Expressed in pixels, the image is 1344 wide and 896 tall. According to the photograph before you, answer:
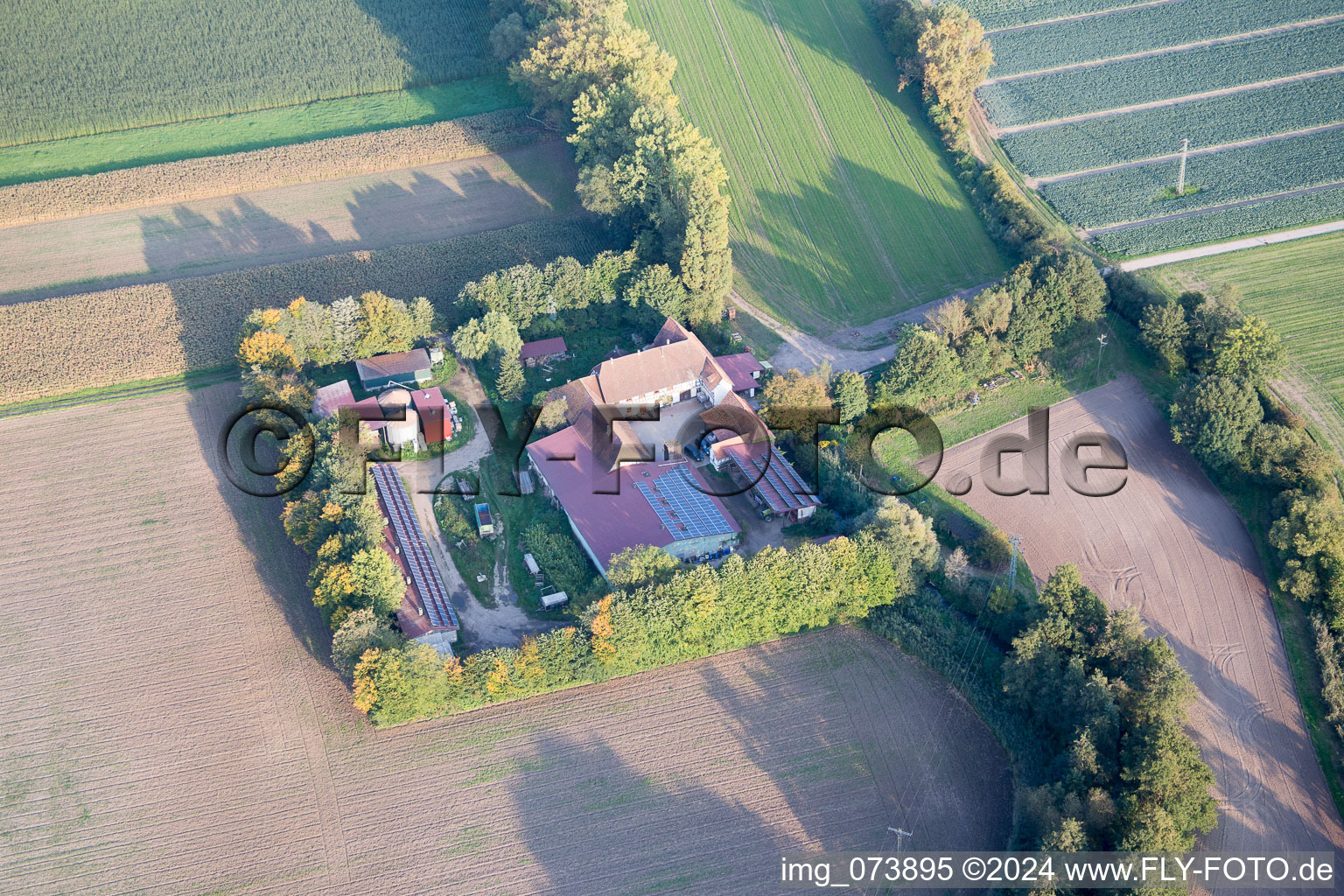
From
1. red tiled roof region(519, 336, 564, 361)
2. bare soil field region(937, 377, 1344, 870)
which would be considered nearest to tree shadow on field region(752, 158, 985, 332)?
bare soil field region(937, 377, 1344, 870)

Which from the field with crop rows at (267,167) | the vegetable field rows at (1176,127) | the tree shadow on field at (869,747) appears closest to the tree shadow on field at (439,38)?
the field with crop rows at (267,167)

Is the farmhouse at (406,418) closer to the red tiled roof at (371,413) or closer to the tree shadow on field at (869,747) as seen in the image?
the red tiled roof at (371,413)

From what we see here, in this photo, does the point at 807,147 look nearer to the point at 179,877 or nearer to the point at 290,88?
the point at 290,88

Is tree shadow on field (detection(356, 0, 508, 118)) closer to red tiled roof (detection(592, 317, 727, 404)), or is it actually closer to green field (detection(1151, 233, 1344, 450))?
red tiled roof (detection(592, 317, 727, 404))

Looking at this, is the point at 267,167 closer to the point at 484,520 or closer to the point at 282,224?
the point at 282,224

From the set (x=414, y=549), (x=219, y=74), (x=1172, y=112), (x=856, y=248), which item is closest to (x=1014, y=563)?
(x=414, y=549)
